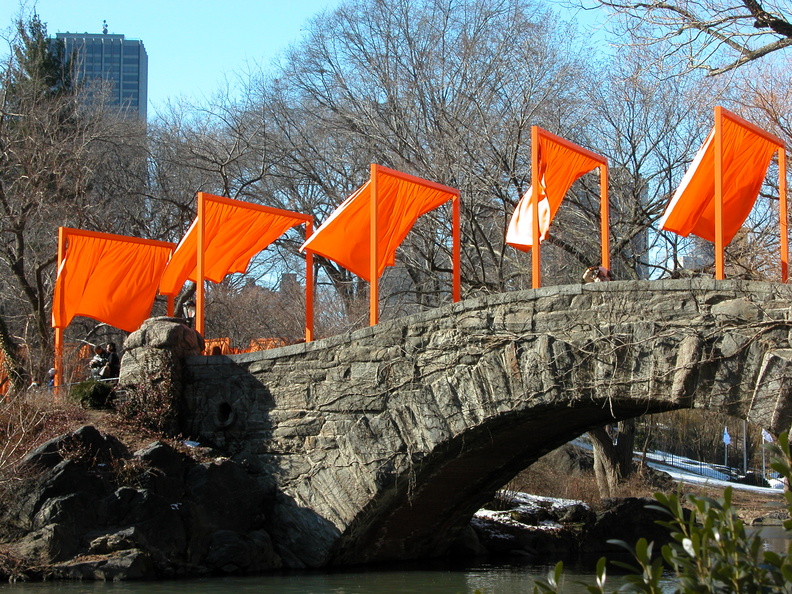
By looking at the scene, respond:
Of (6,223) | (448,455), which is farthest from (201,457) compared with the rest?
(6,223)

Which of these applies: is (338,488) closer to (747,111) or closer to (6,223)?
(747,111)

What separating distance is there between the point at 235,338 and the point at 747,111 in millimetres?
14567

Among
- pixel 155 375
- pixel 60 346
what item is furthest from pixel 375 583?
pixel 60 346

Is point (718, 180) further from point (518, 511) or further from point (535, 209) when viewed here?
point (518, 511)

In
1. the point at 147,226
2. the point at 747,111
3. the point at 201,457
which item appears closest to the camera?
the point at 201,457

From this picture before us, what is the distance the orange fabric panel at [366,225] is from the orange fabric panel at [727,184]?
11.5 feet

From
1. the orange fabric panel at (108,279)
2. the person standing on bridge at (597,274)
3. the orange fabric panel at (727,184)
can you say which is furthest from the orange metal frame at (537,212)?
the orange fabric panel at (108,279)

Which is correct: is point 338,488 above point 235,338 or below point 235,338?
below

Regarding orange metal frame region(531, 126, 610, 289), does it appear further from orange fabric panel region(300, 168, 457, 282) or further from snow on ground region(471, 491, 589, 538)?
snow on ground region(471, 491, 589, 538)

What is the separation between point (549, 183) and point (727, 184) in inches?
84.9

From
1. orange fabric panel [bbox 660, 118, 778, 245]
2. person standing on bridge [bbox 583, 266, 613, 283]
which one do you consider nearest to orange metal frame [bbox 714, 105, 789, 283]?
orange fabric panel [bbox 660, 118, 778, 245]

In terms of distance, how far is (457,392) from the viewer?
35.9ft

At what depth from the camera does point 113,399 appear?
13.3 m

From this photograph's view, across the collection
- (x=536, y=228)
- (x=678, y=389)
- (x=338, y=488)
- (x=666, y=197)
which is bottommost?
(x=338, y=488)
